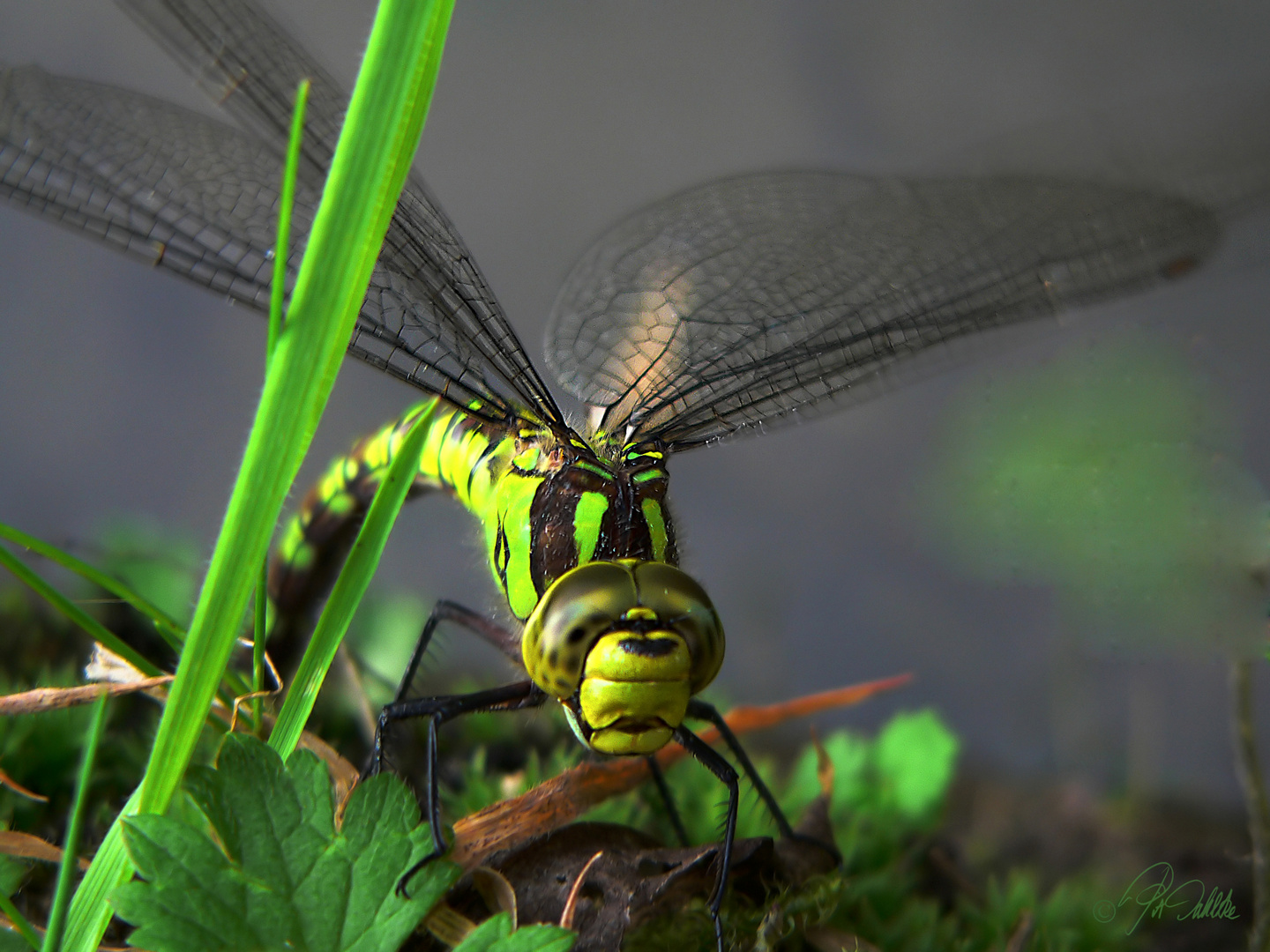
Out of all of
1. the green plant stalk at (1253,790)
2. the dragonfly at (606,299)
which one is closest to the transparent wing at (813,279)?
the dragonfly at (606,299)

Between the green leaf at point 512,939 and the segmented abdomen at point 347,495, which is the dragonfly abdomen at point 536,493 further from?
the green leaf at point 512,939

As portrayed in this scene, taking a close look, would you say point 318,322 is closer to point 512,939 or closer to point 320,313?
point 320,313

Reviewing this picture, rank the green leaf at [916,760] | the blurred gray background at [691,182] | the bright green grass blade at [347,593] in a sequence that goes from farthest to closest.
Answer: the blurred gray background at [691,182], the green leaf at [916,760], the bright green grass blade at [347,593]

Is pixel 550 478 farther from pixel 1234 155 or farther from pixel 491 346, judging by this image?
pixel 1234 155

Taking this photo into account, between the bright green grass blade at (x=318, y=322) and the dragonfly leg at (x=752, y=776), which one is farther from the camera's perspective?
the dragonfly leg at (x=752, y=776)

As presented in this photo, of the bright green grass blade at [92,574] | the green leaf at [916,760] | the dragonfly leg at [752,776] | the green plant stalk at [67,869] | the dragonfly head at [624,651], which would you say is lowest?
the green leaf at [916,760]

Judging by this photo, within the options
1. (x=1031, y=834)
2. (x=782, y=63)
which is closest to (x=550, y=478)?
(x=1031, y=834)

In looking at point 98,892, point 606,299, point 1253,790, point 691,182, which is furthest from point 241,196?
point 1253,790
